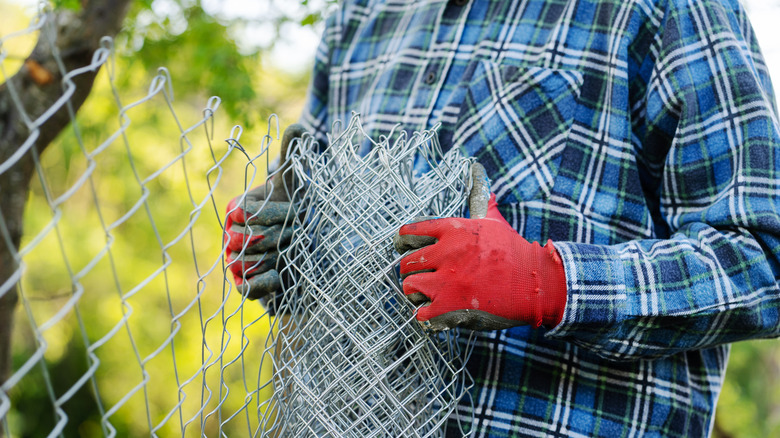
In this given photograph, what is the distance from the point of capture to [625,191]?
1.24 meters

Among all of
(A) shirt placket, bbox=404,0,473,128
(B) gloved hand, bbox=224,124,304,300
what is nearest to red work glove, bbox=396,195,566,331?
(B) gloved hand, bbox=224,124,304,300

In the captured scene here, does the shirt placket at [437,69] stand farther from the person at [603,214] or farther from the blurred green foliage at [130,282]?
the blurred green foliage at [130,282]

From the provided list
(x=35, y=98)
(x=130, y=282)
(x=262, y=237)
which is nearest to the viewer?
(x=262, y=237)

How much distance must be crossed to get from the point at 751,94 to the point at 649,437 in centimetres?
65

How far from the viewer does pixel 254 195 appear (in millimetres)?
1378

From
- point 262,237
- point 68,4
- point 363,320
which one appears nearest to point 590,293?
point 363,320

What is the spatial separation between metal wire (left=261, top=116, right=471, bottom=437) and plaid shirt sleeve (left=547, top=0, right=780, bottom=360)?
0.24 metres

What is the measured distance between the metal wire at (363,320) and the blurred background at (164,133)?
43 cm

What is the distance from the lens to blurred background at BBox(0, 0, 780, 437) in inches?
114

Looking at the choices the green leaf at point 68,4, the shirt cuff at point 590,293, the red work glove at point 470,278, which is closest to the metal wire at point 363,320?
the red work glove at point 470,278

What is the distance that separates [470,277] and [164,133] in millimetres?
3901

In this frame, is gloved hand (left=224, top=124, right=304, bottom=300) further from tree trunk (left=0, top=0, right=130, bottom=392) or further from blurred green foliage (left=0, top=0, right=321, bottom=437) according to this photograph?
blurred green foliage (left=0, top=0, right=321, bottom=437)

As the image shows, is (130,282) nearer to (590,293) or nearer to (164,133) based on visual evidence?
(164,133)

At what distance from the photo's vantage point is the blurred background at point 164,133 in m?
2.89
